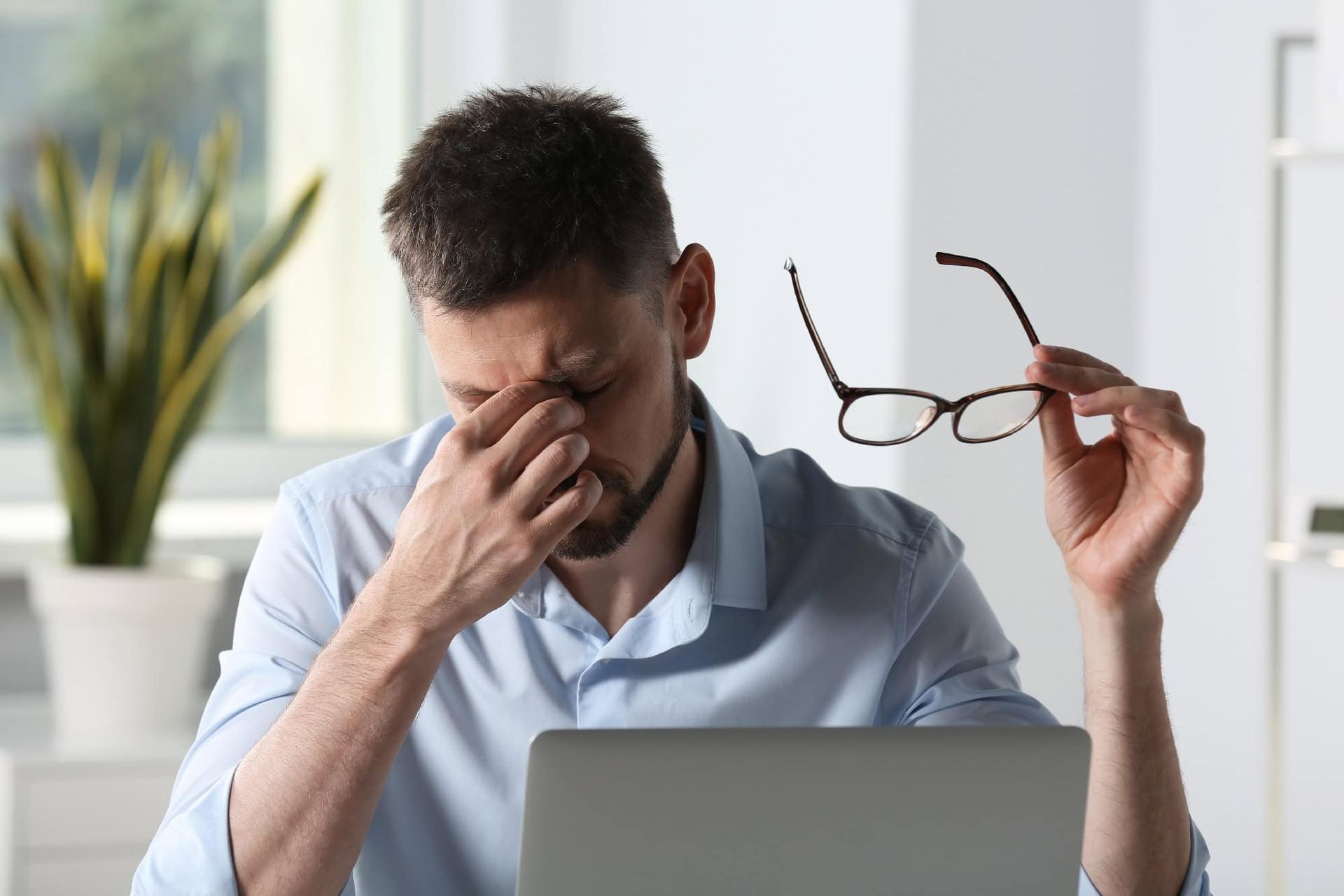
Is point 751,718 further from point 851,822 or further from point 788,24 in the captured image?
point 788,24

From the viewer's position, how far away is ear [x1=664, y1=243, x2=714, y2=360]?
4.30 ft

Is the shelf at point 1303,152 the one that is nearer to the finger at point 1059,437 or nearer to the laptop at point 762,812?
the finger at point 1059,437

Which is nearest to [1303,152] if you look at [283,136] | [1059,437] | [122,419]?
[1059,437]

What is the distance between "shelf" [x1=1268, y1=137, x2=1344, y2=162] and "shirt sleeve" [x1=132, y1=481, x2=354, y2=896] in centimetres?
148

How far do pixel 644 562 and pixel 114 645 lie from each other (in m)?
1.28

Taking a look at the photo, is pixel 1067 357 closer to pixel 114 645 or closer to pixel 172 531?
pixel 114 645

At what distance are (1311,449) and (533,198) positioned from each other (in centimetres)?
164

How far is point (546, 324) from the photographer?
1.15m

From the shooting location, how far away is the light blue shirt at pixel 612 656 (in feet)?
4.13

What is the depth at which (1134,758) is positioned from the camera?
3.82ft

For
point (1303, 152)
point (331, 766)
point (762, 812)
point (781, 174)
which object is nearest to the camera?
point (762, 812)

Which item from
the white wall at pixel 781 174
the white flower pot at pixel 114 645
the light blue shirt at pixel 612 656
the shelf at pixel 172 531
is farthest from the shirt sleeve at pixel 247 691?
the shelf at pixel 172 531

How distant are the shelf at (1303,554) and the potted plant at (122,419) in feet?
5.37

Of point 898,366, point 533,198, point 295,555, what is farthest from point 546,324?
point 898,366
